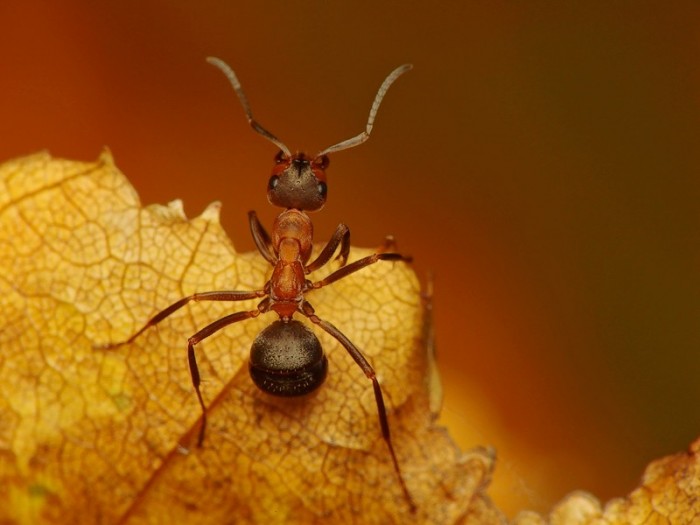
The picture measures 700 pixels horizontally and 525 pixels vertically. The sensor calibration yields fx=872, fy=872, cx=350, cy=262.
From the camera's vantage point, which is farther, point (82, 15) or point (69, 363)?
point (82, 15)

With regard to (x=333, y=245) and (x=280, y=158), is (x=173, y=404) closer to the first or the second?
(x=333, y=245)

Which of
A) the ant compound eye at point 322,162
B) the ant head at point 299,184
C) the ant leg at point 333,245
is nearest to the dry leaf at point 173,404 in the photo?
the ant leg at point 333,245

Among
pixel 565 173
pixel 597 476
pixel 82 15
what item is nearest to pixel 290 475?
pixel 597 476

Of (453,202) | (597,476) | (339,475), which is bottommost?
(339,475)

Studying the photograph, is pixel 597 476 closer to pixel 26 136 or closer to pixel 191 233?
pixel 191 233

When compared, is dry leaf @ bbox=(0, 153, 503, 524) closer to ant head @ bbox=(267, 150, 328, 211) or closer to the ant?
the ant

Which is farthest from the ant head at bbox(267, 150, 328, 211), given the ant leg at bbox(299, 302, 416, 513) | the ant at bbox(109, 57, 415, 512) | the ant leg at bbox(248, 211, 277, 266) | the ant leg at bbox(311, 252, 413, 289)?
the ant leg at bbox(299, 302, 416, 513)

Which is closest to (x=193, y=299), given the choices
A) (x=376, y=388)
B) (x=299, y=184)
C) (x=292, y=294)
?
(x=292, y=294)
